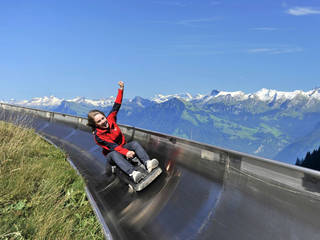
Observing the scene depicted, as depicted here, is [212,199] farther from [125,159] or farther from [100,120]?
[100,120]

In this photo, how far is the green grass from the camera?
149 inches

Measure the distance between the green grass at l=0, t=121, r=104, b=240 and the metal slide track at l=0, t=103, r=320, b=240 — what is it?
328 millimetres

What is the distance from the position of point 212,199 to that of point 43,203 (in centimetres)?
268

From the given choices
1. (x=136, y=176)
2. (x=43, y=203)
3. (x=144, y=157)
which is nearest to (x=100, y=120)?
(x=144, y=157)

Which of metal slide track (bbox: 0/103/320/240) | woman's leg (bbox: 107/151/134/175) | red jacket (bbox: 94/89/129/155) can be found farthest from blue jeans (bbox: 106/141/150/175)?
metal slide track (bbox: 0/103/320/240)

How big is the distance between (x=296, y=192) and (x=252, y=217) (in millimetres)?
546

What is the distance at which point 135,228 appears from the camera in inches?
155

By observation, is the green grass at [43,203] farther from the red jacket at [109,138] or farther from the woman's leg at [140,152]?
the woman's leg at [140,152]

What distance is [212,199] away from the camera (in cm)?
375

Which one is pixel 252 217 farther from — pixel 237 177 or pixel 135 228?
pixel 135 228

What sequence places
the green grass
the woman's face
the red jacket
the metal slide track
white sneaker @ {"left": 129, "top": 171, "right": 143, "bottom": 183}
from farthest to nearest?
the red jacket, the woman's face, white sneaker @ {"left": 129, "top": 171, "right": 143, "bottom": 183}, the green grass, the metal slide track

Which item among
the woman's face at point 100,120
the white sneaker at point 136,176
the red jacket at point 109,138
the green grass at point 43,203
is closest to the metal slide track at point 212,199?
the white sneaker at point 136,176

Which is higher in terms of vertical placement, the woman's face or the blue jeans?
the woman's face

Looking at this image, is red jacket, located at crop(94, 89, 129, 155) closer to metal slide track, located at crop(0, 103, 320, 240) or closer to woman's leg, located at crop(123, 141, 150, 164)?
woman's leg, located at crop(123, 141, 150, 164)
